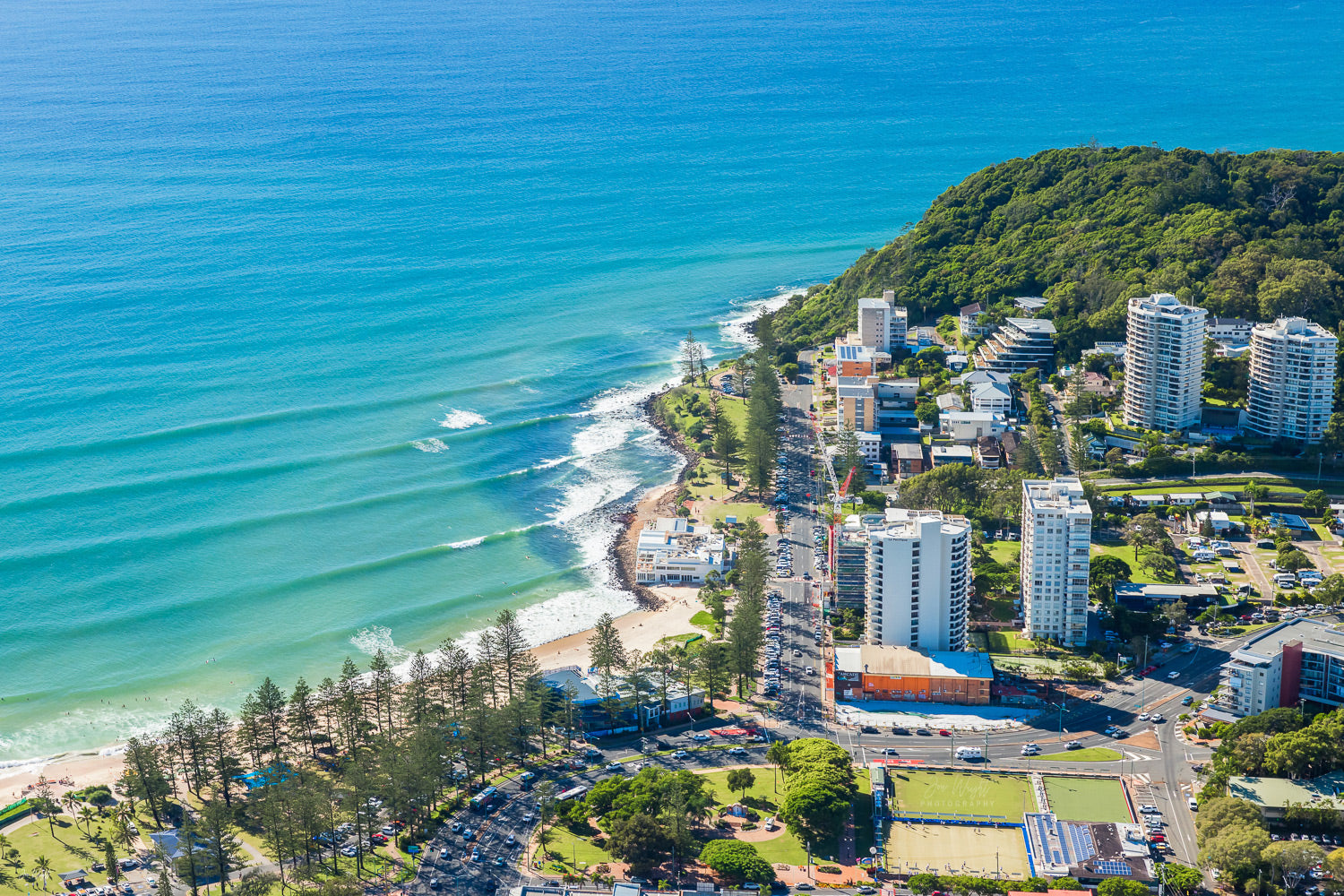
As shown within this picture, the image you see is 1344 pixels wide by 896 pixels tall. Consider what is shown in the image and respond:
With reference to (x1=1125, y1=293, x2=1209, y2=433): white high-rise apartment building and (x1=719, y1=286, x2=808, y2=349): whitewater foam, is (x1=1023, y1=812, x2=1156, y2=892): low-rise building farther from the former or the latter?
(x1=719, y1=286, x2=808, y2=349): whitewater foam

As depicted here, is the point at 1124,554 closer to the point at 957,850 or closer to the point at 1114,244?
the point at 957,850

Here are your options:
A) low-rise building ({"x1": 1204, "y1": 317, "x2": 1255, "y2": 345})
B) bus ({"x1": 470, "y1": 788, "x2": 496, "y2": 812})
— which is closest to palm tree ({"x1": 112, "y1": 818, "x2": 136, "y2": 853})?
bus ({"x1": 470, "y1": 788, "x2": 496, "y2": 812})

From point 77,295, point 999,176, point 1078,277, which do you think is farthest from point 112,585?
point 999,176

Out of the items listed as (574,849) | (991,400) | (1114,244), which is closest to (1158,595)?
(991,400)

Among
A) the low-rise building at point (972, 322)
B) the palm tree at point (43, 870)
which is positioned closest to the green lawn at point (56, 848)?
the palm tree at point (43, 870)

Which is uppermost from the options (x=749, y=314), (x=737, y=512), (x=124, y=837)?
(x=749, y=314)

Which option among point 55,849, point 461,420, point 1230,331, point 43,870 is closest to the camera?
point 43,870

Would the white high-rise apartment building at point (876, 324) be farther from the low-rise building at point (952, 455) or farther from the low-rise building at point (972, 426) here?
the low-rise building at point (952, 455)
